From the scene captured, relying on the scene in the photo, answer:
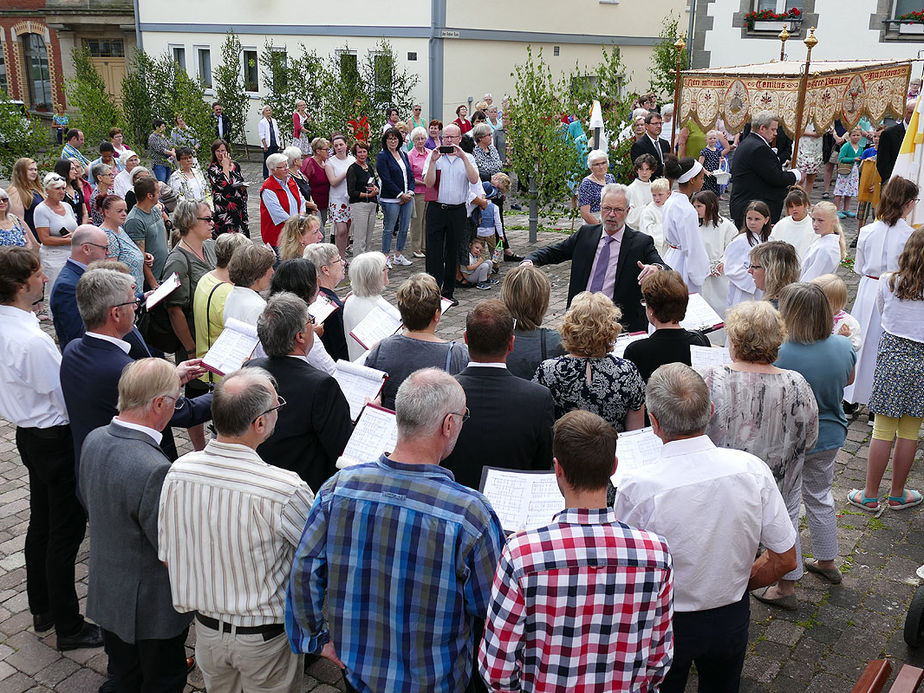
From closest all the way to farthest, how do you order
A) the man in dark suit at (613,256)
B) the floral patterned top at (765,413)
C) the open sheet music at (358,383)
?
the floral patterned top at (765,413)
the open sheet music at (358,383)
the man in dark suit at (613,256)

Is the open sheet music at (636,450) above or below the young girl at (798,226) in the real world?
below

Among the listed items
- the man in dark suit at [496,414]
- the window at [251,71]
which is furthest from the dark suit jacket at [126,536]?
the window at [251,71]

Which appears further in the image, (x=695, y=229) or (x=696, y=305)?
(x=695, y=229)

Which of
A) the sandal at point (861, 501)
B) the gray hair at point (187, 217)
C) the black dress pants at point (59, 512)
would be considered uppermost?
the gray hair at point (187, 217)

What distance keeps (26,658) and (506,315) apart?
298 centimetres

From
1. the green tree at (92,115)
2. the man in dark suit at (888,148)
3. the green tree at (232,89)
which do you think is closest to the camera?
the man in dark suit at (888,148)

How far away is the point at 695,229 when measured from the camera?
7.59m

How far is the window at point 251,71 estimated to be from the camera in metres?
26.0

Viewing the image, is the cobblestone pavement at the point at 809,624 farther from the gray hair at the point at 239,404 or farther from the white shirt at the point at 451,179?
the white shirt at the point at 451,179

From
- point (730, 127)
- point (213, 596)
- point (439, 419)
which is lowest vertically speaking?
point (213, 596)

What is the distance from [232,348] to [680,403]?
247 centimetres

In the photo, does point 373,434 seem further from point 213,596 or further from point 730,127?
point 730,127

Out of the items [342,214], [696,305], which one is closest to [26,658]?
[696,305]

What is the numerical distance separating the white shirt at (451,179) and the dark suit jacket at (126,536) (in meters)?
7.35
